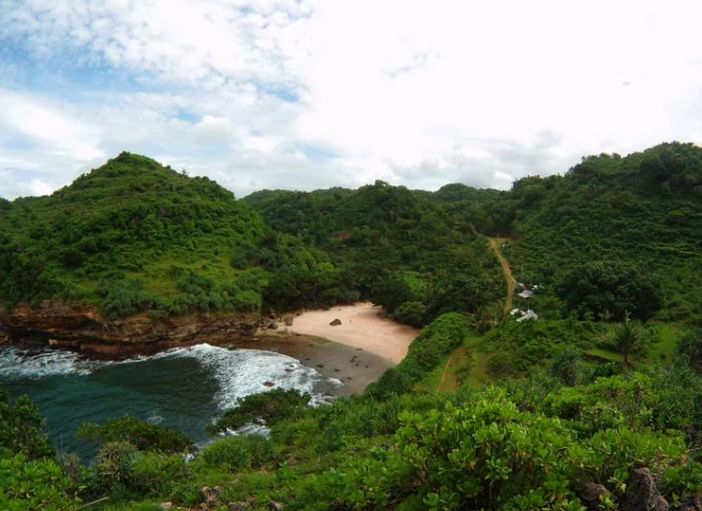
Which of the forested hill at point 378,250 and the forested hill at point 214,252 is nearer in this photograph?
the forested hill at point 378,250

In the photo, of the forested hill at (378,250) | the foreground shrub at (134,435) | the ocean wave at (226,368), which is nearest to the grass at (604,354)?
the forested hill at (378,250)

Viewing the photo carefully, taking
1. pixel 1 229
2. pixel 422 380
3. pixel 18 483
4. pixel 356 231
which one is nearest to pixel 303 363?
pixel 422 380

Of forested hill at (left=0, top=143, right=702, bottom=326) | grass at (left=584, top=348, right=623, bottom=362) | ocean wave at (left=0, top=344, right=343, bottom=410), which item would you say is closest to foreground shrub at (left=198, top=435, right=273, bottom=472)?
ocean wave at (left=0, top=344, right=343, bottom=410)

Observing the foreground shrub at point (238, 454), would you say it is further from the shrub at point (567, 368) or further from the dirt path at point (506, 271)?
the dirt path at point (506, 271)

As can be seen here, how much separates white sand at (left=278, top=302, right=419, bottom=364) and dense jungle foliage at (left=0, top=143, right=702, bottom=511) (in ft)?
7.72

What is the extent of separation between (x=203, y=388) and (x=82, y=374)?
9.69m

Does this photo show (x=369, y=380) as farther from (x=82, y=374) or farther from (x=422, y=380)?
(x=82, y=374)

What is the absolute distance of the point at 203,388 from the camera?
2903 cm

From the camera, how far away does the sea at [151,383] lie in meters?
24.5

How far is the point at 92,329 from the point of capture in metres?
35.7

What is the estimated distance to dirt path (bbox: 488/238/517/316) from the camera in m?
39.0

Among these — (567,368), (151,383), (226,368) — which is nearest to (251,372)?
(226,368)

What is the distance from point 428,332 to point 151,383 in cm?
2074

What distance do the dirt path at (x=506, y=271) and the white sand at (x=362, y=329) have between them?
29.9 ft
